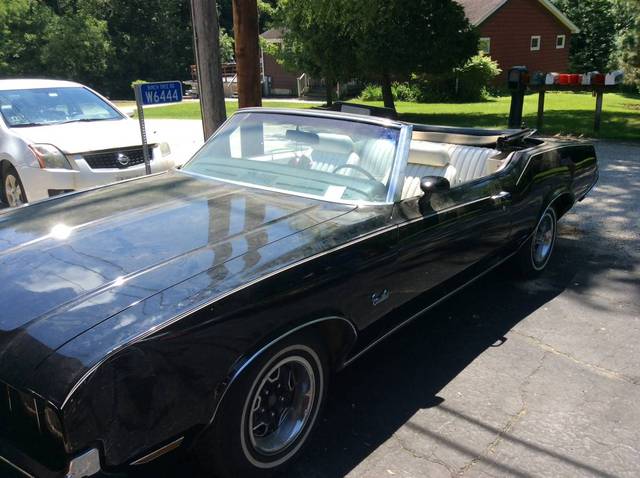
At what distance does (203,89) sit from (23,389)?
487 cm

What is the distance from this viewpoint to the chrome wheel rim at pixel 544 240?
504 centimetres

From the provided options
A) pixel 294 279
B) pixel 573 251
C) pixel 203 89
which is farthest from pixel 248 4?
pixel 294 279

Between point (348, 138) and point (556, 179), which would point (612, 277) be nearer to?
point (556, 179)

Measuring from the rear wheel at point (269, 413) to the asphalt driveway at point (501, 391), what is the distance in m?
0.16

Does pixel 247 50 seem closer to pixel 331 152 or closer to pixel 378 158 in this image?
pixel 331 152

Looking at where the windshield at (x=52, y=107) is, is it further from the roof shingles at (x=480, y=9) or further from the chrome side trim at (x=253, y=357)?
the roof shingles at (x=480, y=9)

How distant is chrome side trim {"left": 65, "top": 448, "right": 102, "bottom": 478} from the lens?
195cm

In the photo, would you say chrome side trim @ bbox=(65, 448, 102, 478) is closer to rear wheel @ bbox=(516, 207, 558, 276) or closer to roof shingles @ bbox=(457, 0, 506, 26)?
rear wheel @ bbox=(516, 207, 558, 276)

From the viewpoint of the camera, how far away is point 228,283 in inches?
93.9

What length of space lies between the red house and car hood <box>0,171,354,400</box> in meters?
29.4

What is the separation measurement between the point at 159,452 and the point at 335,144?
2.19m

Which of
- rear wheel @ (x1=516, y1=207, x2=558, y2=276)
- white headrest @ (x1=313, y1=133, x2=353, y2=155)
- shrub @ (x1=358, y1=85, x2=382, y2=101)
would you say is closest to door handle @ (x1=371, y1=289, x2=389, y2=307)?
white headrest @ (x1=313, y1=133, x2=353, y2=155)

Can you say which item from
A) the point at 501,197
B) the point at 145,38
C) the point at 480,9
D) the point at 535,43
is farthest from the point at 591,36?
the point at 501,197

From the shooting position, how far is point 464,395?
336 cm
